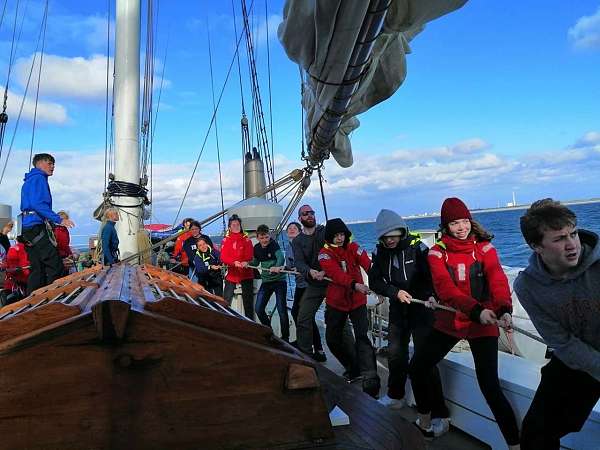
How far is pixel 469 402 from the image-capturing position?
10.5ft

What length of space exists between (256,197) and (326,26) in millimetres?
5752

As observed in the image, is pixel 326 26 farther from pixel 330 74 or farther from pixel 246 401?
pixel 246 401

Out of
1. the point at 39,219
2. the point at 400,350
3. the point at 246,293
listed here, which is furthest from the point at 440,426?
the point at 246,293

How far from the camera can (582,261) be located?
207 cm

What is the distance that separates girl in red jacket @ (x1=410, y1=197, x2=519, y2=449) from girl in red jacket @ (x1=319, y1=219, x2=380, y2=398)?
35.3 inches

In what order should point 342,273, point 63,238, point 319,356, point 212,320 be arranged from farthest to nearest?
point 63,238
point 319,356
point 342,273
point 212,320

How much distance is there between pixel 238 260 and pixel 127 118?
2804 mm

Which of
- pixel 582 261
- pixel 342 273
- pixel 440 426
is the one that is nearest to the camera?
pixel 582 261

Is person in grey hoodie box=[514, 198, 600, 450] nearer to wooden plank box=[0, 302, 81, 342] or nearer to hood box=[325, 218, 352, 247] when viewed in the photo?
wooden plank box=[0, 302, 81, 342]

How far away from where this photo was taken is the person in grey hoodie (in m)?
2.05

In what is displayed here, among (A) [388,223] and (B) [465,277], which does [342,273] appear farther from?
(B) [465,277]

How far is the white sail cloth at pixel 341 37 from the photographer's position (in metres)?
2.34

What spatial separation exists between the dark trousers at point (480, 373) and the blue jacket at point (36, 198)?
347 centimetres

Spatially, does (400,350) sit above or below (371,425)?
below
